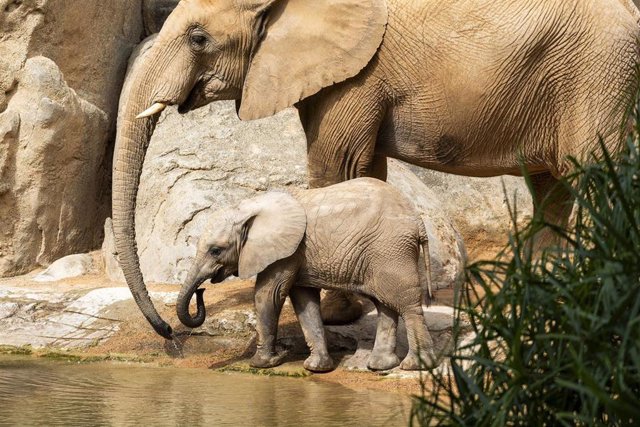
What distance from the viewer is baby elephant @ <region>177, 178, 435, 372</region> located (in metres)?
7.63

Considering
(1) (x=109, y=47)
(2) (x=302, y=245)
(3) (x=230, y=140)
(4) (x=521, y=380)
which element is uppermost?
(1) (x=109, y=47)

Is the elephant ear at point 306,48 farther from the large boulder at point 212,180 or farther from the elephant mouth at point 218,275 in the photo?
the large boulder at point 212,180

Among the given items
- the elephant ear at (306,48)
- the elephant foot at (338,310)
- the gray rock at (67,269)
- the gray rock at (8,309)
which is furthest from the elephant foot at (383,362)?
the gray rock at (67,269)

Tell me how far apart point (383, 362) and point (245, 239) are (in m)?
1.04

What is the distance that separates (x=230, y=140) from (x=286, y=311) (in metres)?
2.10

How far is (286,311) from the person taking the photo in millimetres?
8750

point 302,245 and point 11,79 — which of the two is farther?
point 11,79

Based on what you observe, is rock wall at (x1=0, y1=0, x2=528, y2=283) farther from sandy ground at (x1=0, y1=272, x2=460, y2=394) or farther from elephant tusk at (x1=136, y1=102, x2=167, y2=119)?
elephant tusk at (x1=136, y1=102, x2=167, y2=119)

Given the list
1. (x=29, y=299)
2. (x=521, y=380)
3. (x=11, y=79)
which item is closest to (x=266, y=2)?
(x=29, y=299)

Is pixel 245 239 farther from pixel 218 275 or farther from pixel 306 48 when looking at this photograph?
pixel 306 48

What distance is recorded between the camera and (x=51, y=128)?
10.4m

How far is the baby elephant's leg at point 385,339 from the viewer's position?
7699mm

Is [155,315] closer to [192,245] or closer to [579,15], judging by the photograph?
[192,245]

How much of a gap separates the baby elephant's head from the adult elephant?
12.3 inches
